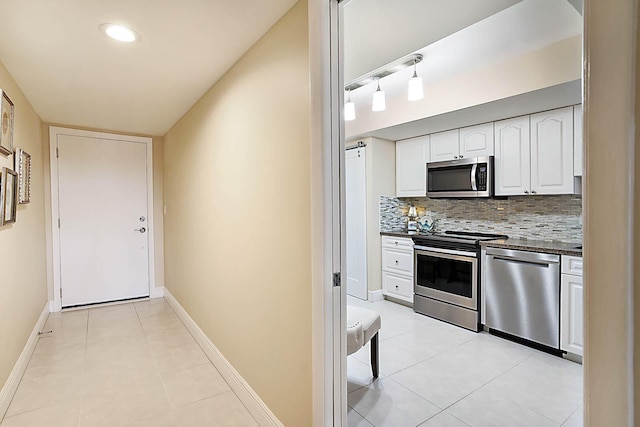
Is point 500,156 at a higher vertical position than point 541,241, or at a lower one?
higher

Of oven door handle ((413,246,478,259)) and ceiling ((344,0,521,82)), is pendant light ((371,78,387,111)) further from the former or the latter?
oven door handle ((413,246,478,259))

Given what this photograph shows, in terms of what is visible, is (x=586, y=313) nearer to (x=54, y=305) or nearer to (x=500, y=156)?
(x=500, y=156)

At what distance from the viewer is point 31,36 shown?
6.10 feet

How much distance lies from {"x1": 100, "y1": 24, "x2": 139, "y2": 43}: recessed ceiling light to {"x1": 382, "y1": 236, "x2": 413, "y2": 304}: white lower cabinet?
3292 mm

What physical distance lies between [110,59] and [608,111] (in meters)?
2.51

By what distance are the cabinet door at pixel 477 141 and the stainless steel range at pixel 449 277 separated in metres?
0.88

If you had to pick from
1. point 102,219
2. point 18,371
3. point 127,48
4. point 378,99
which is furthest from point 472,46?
point 102,219

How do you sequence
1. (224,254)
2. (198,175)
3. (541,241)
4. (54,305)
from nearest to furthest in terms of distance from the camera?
1. (224,254)
2. (198,175)
3. (541,241)
4. (54,305)

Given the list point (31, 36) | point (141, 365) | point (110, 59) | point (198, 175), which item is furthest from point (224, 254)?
point (31, 36)

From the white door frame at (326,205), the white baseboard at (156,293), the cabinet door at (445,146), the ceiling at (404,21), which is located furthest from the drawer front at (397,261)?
the white baseboard at (156,293)

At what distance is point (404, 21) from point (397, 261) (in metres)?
2.93

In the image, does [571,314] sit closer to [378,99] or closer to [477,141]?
[477,141]

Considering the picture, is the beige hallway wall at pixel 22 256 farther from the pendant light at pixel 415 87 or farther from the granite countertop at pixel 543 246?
the granite countertop at pixel 543 246

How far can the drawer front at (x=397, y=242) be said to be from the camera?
4090 millimetres
